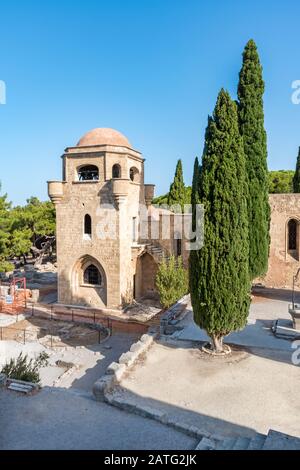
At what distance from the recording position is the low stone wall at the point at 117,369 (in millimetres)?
9250

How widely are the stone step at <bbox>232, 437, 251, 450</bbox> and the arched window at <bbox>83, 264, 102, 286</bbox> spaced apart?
50.8 feet

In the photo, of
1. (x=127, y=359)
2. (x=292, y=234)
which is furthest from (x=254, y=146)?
(x=127, y=359)

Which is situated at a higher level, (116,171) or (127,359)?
(116,171)

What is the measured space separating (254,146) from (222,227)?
9.49m

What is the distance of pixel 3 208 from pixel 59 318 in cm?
1252

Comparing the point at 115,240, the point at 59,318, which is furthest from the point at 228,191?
the point at 59,318

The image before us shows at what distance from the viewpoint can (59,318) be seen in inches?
798

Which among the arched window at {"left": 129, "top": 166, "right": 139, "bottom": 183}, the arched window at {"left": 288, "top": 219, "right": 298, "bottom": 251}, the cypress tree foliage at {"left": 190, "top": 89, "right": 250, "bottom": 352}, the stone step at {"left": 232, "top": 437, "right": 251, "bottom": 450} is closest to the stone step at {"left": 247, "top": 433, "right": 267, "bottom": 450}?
the stone step at {"left": 232, "top": 437, "right": 251, "bottom": 450}

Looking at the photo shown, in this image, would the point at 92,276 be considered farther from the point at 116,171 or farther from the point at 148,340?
the point at 148,340

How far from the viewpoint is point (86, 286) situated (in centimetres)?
2167

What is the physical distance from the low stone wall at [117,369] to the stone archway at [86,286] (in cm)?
830

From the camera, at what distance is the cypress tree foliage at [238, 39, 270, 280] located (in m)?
19.0

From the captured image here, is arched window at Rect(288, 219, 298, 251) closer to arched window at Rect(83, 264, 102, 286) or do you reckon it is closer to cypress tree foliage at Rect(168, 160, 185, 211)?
cypress tree foliage at Rect(168, 160, 185, 211)

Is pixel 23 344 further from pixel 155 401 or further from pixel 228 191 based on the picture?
pixel 228 191
